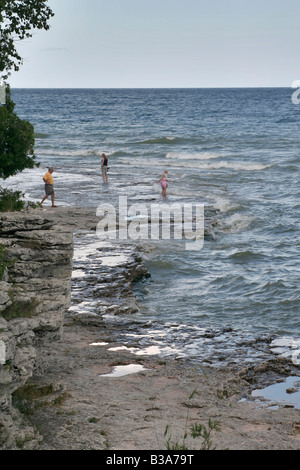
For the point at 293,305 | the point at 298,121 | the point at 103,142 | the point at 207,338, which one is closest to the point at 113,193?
the point at 293,305

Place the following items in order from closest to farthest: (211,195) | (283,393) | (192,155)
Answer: (283,393) < (211,195) < (192,155)

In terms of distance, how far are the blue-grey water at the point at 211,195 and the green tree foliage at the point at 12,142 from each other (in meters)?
5.00

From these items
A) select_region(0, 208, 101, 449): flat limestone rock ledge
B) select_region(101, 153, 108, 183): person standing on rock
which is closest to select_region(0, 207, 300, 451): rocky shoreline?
select_region(0, 208, 101, 449): flat limestone rock ledge

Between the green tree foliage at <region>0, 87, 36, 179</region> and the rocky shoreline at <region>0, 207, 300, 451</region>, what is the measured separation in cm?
420

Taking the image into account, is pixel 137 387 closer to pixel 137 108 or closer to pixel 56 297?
pixel 56 297

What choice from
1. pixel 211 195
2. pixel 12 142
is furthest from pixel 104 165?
pixel 12 142

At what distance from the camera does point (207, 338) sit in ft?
47.5

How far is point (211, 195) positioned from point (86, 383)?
22.2 metres

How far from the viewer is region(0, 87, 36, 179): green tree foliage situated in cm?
1600

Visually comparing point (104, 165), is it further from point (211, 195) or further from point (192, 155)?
point (192, 155)

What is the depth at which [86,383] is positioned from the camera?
11.2 m

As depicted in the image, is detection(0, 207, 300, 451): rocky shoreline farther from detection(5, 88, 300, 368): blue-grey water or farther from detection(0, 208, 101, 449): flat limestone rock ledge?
detection(5, 88, 300, 368): blue-grey water

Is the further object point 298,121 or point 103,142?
point 298,121
